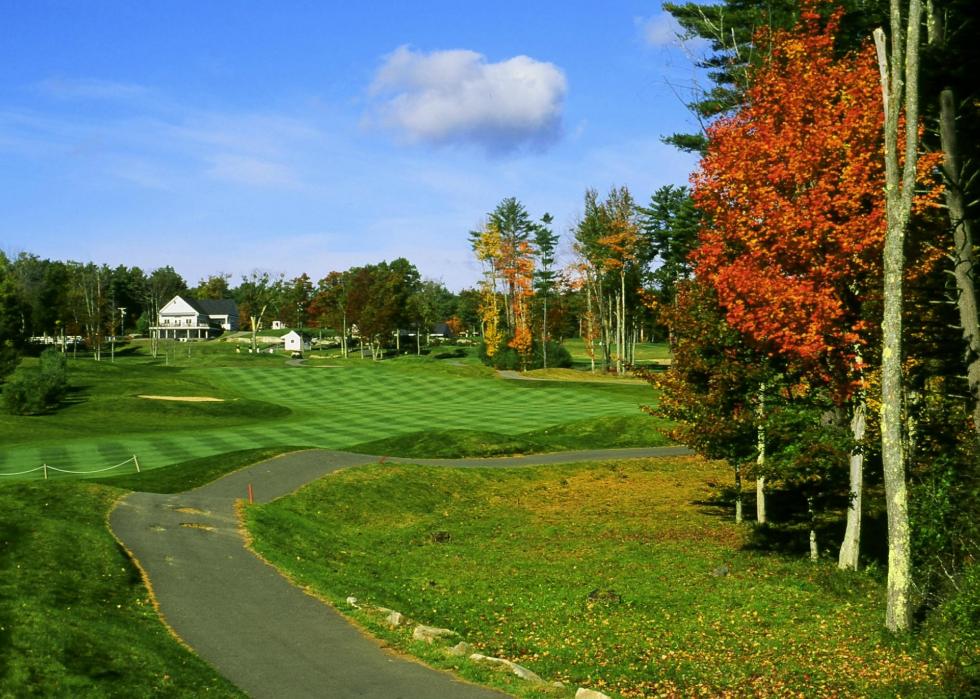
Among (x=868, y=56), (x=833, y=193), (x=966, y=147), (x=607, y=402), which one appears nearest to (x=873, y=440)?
(x=833, y=193)

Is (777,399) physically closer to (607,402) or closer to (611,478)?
(611,478)

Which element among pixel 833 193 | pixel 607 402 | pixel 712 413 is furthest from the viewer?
pixel 607 402

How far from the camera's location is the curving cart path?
1218cm

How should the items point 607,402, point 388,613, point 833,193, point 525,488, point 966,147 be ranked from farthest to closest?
point 607,402
point 525,488
point 966,147
point 833,193
point 388,613

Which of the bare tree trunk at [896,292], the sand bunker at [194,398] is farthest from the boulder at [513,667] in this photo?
the sand bunker at [194,398]

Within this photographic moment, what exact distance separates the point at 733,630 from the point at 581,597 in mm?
3793

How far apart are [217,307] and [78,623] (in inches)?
7006

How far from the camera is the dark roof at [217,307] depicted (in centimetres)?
17806

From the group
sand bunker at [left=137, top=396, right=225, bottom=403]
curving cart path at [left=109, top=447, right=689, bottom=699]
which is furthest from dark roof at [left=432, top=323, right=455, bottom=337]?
curving cart path at [left=109, top=447, right=689, bottom=699]

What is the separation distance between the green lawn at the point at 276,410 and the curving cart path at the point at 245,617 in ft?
53.4

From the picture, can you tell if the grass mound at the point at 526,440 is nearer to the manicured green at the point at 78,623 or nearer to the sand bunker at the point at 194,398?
the manicured green at the point at 78,623

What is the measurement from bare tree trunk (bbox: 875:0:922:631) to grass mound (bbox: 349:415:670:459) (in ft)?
90.6

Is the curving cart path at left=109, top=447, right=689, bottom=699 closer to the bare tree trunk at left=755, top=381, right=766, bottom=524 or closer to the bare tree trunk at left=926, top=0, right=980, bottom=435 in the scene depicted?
the bare tree trunk at left=755, top=381, right=766, bottom=524

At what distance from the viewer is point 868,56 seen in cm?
1903
